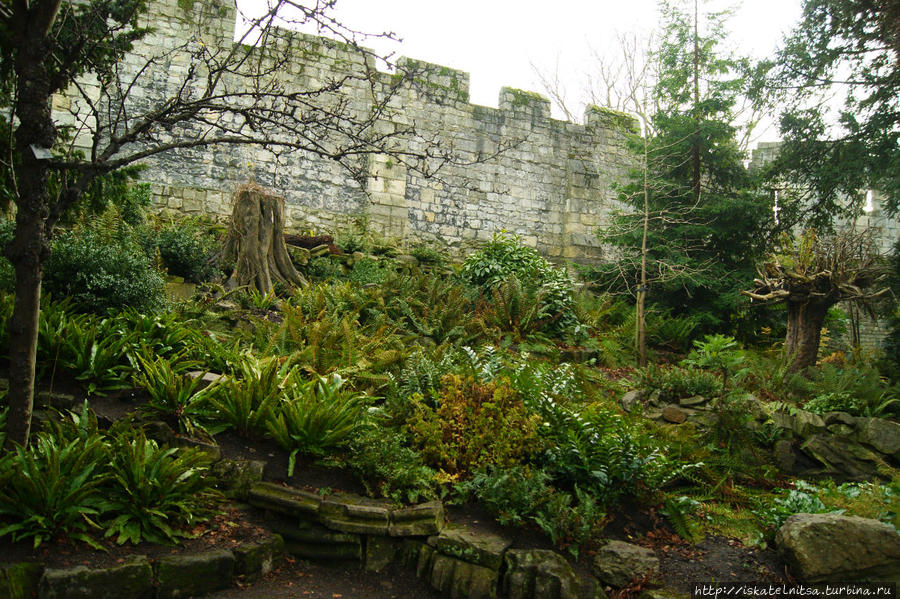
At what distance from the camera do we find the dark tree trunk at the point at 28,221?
11.3ft

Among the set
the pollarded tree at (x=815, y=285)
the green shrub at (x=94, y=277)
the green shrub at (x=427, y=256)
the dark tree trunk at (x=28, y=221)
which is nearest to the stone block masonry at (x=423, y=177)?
the green shrub at (x=427, y=256)

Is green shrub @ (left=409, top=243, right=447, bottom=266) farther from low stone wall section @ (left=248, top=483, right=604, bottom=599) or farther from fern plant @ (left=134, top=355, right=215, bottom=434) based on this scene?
low stone wall section @ (left=248, top=483, right=604, bottom=599)

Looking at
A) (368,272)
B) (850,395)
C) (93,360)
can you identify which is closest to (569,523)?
(93,360)

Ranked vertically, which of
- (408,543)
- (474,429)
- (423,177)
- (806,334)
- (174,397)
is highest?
(423,177)

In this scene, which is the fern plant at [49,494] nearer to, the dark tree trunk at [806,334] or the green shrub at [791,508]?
the green shrub at [791,508]

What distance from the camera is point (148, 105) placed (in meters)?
11.3

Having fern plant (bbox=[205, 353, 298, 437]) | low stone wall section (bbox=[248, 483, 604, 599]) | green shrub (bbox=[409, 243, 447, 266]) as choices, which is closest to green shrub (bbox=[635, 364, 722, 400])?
low stone wall section (bbox=[248, 483, 604, 599])

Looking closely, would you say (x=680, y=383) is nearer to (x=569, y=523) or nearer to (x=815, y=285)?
(x=815, y=285)

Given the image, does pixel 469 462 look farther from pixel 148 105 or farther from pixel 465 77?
pixel 465 77

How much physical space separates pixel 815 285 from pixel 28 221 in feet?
31.4

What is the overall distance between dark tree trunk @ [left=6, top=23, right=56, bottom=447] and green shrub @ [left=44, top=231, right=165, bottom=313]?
2290 mm

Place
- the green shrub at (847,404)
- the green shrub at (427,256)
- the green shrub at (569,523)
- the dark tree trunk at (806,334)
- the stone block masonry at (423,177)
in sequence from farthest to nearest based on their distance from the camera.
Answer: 1. the green shrub at (427,256)
2. the stone block masonry at (423,177)
3. the dark tree trunk at (806,334)
4. the green shrub at (847,404)
5. the green shrub at (569,523)

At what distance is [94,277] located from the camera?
5801mm

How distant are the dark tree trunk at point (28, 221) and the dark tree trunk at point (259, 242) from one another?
524cm
